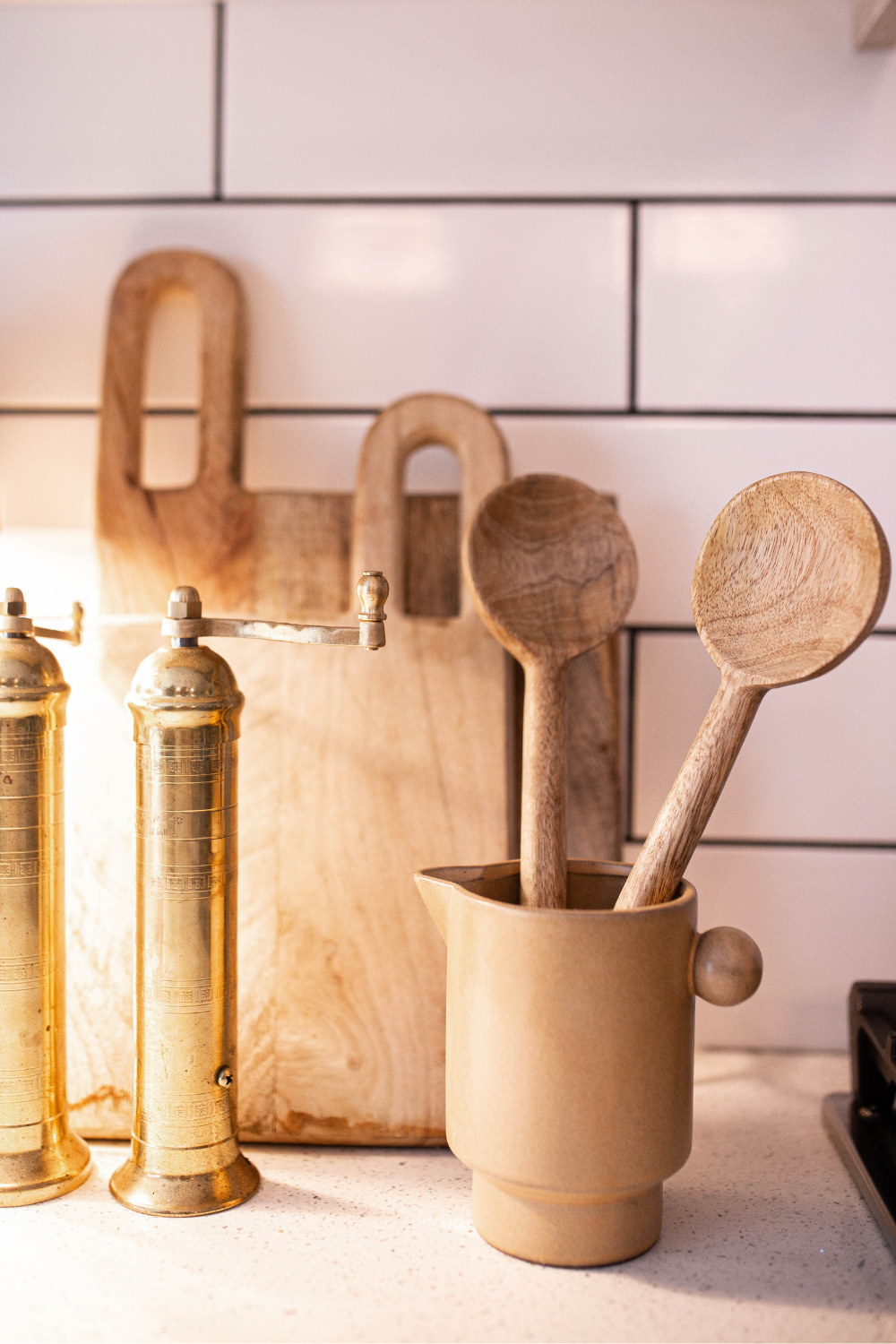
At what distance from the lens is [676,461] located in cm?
68

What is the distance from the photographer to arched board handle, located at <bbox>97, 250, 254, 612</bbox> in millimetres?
640

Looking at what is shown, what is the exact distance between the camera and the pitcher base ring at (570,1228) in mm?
436

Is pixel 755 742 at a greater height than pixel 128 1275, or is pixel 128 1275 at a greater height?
pixel 755 742

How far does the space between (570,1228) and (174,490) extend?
1.55ft

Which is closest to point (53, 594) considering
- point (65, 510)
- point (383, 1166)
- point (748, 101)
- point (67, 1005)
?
point (65, 510)

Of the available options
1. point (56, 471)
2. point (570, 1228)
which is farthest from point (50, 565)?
point (570, 1228)

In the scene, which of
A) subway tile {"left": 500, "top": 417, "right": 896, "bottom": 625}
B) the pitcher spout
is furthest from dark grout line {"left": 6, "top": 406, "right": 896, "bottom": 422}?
the pitcher spout

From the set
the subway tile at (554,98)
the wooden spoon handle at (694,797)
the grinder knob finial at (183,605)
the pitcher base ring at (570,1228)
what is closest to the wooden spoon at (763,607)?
the wooden spoon handle at (694,797)

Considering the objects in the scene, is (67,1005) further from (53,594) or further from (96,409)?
(96,409)

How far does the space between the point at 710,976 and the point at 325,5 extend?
65 cm

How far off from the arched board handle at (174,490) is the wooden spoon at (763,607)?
1.03ft

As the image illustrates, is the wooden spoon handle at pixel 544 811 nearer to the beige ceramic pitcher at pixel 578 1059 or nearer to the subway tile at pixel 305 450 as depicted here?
the beige ceramic pitcher at pixel 578 1059

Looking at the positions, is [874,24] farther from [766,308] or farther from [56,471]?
[56,471]

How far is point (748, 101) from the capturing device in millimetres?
664
